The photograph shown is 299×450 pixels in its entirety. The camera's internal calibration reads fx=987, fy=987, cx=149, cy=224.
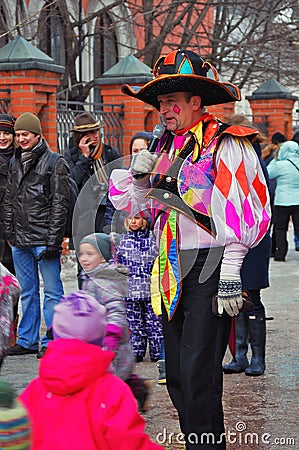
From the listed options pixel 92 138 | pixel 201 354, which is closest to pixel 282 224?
pixel 92 138

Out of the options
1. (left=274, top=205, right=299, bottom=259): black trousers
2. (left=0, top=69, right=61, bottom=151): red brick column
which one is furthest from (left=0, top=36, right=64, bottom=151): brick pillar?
(left=274, top=205, right=299, bottom=259): black trousers

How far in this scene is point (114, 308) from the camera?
503 centimetres

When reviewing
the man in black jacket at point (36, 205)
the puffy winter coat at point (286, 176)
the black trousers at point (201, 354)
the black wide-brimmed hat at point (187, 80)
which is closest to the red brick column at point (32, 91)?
the puffy winter coat at point (286, 176)

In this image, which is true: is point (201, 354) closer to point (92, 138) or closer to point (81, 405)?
point (81, 405)

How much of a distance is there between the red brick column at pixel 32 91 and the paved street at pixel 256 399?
14.5 feet

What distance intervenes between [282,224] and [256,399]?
7.58 m

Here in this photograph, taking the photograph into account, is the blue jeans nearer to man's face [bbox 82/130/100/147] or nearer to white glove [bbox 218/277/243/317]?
man's face [bbox 82/130/100/147]

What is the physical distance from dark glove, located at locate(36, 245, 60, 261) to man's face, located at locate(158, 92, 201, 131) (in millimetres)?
3094

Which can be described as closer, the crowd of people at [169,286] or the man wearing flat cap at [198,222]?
the crowd of people at [169,286]

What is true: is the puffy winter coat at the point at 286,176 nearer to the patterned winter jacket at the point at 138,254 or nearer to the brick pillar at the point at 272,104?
the brick pillar at the point at 272,104

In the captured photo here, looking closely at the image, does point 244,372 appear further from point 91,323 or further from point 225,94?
point 91,323

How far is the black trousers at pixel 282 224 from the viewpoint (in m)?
14.0

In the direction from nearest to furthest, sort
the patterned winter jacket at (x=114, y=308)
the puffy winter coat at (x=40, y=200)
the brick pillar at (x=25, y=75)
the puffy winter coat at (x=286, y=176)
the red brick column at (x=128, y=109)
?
the patterned winter jacket at (x=114, y=308) < the puffy winter coat at (x=40, y=200) < the brick pillar at (x=25, y=75) < the puffy winter coat at (x=286, y=176) < the red brick column at (x=128, y=109)

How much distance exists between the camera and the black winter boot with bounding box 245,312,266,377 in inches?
290
